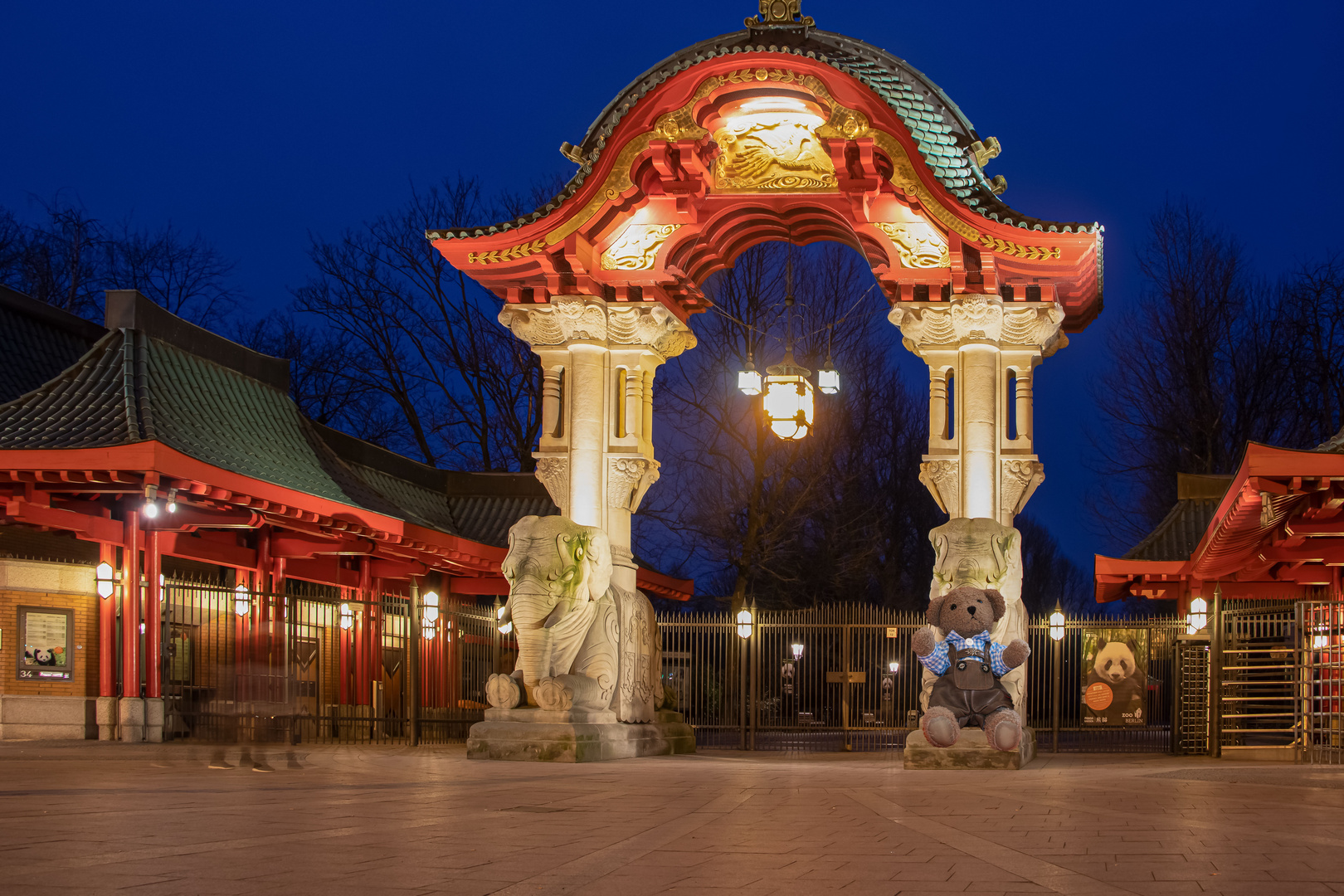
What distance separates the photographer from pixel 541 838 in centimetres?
Answer: 803

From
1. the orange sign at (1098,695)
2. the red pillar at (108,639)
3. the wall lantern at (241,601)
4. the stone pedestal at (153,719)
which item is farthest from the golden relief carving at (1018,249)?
the stone pedestal at (153,719)

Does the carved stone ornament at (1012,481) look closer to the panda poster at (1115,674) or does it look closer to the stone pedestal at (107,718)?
the panda poster at (1115,674)

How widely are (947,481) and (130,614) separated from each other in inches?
399

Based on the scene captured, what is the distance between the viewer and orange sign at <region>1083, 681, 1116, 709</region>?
72.9 feet

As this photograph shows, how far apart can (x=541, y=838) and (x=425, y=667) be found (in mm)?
17755

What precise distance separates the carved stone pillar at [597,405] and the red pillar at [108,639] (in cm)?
601

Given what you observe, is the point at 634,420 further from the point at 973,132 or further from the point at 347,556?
the point at 347,556

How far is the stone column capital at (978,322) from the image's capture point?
1648 cm

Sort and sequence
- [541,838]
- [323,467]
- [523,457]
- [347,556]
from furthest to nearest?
[523,457]
[347,556]
[323,467]
[541,838]

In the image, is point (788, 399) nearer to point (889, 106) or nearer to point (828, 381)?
point (828, 381)

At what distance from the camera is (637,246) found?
18.0 metres

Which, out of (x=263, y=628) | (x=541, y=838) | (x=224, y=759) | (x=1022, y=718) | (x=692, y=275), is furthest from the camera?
(x=263, y=628)

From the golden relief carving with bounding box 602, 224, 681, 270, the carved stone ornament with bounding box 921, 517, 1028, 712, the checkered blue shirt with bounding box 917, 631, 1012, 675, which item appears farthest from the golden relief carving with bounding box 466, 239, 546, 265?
the checkered blue shirt with bounding box 917, 631, 1012, 675

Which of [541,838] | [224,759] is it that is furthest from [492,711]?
[541,838]
